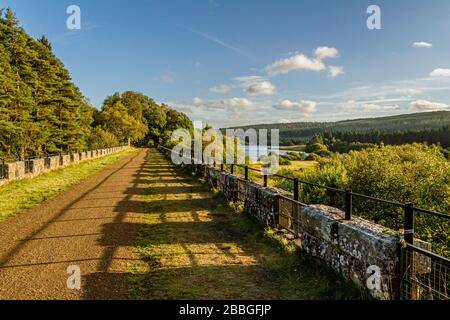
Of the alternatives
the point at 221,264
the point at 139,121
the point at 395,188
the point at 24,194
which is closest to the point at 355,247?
the point at 221,264

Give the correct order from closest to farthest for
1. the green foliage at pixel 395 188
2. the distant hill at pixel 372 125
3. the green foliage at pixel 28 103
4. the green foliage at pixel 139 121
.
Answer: the green foliage at pixel 395 188 → the green foliage at pixel 28 103 → the green foliage at pixel 139 121 → the distant hill at pixel 372 125

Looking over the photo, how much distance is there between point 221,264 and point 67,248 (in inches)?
121

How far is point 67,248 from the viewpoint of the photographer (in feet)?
22.0

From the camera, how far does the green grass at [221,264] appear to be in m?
4.82

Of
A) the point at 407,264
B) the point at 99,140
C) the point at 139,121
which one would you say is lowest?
the point at 407,264

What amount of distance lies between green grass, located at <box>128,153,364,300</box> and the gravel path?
0.37 m

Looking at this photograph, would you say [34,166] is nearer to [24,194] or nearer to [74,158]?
[24,194]

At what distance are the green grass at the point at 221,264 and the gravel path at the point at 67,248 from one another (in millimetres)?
371

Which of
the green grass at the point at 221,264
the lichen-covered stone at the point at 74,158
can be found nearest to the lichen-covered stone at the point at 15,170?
the green grass at the point at 221,264

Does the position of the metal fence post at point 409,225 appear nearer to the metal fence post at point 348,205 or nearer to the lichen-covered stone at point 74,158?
the metal fence post at point 348,205

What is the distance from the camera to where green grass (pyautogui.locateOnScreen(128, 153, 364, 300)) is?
4824mm

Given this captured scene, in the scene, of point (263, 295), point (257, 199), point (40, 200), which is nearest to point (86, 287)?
point (263, 295)
